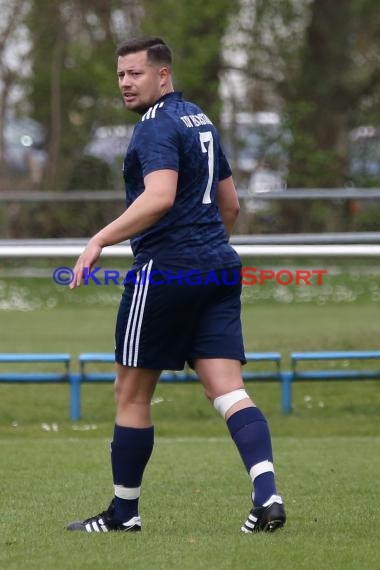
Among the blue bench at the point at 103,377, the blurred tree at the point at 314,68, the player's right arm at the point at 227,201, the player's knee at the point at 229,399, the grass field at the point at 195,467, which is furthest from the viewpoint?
the blurred tree at the point at 314,68

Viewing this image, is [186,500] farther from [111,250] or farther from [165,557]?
[111,250]

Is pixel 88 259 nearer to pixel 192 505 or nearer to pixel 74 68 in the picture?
pixel 192 505

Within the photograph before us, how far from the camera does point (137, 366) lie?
5.28 metres

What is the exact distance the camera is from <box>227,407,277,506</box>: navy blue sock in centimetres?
521

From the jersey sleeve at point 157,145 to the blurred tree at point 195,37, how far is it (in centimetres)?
1543

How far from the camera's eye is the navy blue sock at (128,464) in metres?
5.43

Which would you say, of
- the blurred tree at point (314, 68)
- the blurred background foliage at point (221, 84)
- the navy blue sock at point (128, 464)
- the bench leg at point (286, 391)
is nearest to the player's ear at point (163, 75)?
the navy blue sock at point (128, 464)

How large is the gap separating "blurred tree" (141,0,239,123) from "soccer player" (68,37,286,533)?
15.3 m

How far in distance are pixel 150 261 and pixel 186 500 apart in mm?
1484

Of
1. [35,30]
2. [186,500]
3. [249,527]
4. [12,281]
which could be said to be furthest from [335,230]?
[249,527]

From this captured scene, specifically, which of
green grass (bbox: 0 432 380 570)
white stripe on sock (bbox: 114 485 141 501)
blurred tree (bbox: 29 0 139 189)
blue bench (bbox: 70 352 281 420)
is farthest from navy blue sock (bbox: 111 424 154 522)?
blurred tree (bbox: 29 0 139 189)

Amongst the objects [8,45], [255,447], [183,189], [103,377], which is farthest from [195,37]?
[255,447]

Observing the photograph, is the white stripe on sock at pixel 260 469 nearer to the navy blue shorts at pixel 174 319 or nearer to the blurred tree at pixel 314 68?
the navy blue shorts at pixel 174 319

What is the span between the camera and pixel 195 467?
7.32 meters
